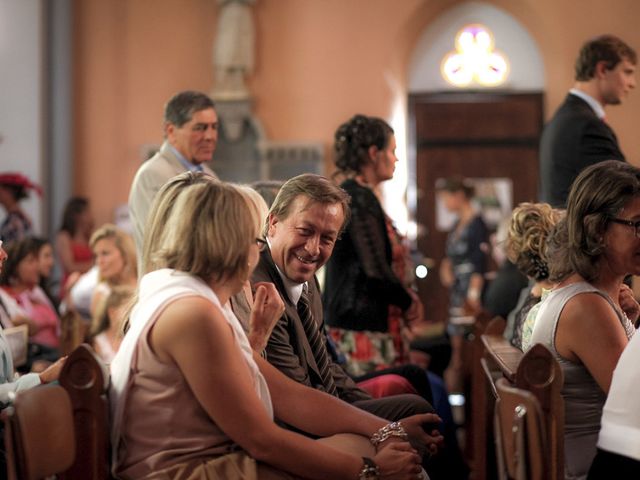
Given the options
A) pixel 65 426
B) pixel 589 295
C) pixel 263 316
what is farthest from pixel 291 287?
pixel 65 426

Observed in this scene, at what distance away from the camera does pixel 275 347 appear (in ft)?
9.40

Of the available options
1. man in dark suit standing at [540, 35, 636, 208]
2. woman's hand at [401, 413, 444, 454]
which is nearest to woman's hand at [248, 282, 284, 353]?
woman's hand at [401, 413, 444, 454]

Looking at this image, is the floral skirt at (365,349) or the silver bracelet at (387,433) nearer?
the silver bracelet at (387,433)

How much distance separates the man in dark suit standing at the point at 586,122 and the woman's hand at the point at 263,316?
2035mm

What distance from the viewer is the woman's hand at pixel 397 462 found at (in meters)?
2.51

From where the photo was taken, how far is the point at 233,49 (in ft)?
32.3

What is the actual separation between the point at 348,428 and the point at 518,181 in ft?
25.8

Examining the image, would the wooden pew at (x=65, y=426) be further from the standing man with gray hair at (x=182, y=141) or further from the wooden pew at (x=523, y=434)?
the standing man with gray hair at (x=182, y=141)

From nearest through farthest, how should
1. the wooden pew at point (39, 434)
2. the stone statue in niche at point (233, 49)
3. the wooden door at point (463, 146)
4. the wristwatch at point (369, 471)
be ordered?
1. the wooden pew at point (39, 434)
2. the wristwatch at point (369, 471)
3. the stone statue in niche at point (233, 49)
4. the wooden door at point (463, 146)

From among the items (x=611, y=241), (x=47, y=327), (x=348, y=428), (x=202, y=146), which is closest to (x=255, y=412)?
(x=348, y=428)

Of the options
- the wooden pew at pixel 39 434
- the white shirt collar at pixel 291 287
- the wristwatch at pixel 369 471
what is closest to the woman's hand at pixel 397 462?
the wristwatch at pixel 369 471

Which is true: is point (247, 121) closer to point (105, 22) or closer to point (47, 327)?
point (105, 22)

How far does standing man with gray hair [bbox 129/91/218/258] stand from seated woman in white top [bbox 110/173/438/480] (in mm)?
1975

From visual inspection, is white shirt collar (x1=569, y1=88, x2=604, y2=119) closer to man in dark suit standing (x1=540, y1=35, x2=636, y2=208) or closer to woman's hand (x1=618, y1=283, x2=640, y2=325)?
man in dark suit standing (x1=540, y1=35, x2=636, y2=208)
